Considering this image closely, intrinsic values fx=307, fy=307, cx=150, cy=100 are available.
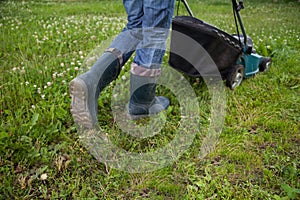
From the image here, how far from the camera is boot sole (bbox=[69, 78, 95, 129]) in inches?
75.6

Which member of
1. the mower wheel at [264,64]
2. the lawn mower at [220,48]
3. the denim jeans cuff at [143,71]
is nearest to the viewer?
the denim jeans cuff at [143,71]

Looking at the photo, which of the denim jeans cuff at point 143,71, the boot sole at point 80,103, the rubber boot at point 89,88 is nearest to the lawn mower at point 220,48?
the denim jeans cuff at point 143,71

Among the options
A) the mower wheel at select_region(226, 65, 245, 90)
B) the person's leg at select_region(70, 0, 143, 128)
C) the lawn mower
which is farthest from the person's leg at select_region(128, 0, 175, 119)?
the mower wheel at select_region(226, 65, 245, 90)

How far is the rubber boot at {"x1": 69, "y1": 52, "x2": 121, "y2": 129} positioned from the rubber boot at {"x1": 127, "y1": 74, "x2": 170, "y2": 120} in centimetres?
20

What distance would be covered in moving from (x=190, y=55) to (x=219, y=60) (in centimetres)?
26

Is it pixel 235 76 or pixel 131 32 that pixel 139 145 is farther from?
pixel 235 76

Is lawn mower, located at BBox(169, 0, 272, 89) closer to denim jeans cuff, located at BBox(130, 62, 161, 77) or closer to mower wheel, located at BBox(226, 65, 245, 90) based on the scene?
mower wheel, located at BBox(226, 65, 245, 90)

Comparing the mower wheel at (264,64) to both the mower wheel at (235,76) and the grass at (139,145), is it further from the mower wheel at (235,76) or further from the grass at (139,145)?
the mower wheel at (235,76)

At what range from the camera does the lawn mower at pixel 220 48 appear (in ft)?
8.36

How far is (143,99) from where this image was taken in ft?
7.50

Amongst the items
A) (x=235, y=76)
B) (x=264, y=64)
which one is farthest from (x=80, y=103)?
(x=264, y=64)

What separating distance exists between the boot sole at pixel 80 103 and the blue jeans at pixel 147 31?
0.42 m

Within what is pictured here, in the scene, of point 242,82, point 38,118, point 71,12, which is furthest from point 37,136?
point 71,12

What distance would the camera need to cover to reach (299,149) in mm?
2105
